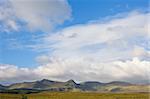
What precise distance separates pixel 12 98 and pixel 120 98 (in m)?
42.4

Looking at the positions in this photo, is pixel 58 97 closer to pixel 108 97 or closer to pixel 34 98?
pixel 34 98

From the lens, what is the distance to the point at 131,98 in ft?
390

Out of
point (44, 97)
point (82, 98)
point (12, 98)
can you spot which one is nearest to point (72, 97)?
point (82, 98)

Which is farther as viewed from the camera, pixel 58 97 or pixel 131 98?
pixel 131 98

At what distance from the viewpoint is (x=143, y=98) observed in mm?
115125

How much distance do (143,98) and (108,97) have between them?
13.5m

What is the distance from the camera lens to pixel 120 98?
119250mm

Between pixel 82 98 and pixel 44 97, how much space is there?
1467 centimetres

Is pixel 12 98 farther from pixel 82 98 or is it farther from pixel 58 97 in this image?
pixel 82 98

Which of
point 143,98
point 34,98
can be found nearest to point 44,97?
point 34,98

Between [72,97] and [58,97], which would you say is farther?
[72,97]

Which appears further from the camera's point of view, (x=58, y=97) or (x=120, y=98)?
(x=120, y=98)

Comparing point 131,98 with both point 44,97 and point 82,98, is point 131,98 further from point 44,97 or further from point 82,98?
point 44,97

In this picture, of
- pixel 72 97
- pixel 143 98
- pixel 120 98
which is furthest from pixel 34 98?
pixel 143 98
